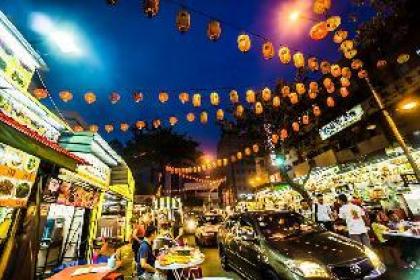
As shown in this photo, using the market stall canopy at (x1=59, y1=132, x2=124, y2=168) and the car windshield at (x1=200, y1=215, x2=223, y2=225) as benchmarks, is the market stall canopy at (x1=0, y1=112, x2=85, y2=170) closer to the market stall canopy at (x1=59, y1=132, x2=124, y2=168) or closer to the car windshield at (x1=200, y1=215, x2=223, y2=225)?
the market stall canopy at (x1=59, y1=132, x2=124, y2=168)

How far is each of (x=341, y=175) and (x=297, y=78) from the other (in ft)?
29.7

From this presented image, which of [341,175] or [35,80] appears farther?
[341,175]

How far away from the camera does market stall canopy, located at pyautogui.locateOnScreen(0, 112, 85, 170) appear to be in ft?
14.7

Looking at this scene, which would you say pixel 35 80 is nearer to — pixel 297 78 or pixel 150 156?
pixel 297 78

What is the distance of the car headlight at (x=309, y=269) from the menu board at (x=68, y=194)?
6.76m

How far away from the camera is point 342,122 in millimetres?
25172

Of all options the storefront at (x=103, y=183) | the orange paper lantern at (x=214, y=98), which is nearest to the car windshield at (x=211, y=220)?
the storefront at (x=103, y=183)

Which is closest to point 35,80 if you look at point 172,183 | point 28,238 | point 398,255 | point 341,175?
point 28,238

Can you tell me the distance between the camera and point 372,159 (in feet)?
58.2

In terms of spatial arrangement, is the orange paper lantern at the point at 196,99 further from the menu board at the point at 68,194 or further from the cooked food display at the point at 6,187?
the cooked food display at the point at 6,187

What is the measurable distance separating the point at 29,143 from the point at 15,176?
2.20 meters

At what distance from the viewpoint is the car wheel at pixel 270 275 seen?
613cm

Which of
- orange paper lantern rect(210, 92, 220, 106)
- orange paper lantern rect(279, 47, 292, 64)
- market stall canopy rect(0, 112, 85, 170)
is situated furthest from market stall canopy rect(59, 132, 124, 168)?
orange paper lantern rect(279, 47, 292, 64)

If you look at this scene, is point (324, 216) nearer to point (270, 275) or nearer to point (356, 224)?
point (356, 224)
